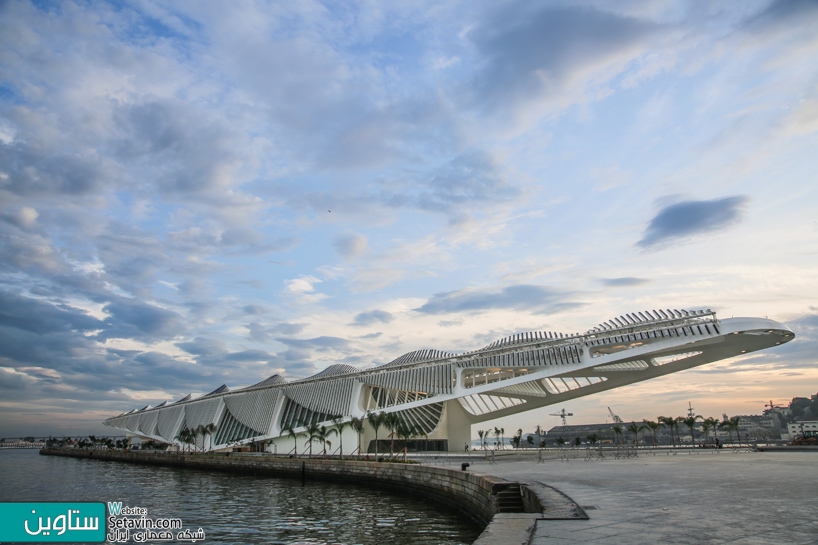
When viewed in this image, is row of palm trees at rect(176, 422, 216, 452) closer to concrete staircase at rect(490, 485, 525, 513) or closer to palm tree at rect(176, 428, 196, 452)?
palm tree at rect(176, 428, 196, 452)

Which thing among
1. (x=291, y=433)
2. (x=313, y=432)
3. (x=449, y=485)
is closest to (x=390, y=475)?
(x=449, y=485)

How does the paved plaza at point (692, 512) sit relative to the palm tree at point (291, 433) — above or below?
above

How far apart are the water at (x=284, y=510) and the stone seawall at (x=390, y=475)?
0.72 meters

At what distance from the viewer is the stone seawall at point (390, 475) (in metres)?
17.7

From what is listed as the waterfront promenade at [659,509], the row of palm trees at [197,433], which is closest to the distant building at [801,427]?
the row of palm trees at [197,433]

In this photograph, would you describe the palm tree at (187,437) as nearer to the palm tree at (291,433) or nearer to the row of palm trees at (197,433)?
the row of palm trees at (197,433)

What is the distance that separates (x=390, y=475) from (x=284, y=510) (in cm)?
969

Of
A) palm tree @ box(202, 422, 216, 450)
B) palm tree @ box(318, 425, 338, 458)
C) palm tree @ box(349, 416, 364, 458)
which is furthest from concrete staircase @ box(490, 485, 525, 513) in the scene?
palm tree @ box(202, 422, 216, 450)

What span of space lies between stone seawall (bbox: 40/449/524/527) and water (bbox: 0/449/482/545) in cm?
72

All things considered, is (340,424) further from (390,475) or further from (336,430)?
(390,475)

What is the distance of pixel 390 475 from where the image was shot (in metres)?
31.8

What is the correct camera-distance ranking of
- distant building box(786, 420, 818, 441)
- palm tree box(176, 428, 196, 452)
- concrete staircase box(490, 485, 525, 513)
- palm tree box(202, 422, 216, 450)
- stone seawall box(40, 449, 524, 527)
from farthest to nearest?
distant building box(786, 420, 818, 441), palm tree box(176, 428, 196, 452), palm tree box(202, 422, 216, 450), stone seawall box(40, 449, 524, 527), concrete staircase box(490, 485, 525, 513)

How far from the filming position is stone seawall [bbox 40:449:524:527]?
1766cm

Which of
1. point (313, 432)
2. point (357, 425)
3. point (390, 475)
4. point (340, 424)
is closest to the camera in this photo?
point (390, 475)
